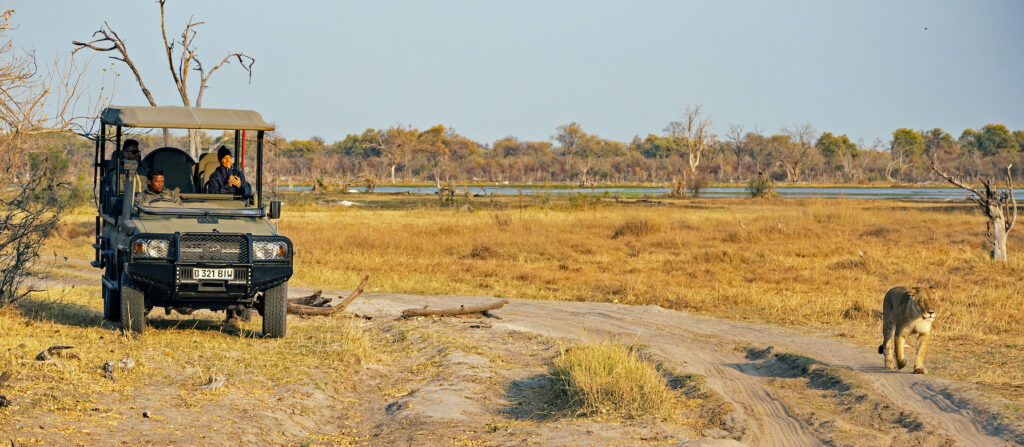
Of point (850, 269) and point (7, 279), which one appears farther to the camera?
point (850, 269)

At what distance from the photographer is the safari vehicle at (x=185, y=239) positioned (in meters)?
8.66

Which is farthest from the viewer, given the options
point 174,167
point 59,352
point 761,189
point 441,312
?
point 761,189

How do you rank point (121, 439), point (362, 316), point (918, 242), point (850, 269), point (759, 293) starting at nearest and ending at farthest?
point (121, 439) → point (362, 316) → point (759, 293) → point (850, 269) → point (918, 242)

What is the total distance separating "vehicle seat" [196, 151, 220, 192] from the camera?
10367 mm

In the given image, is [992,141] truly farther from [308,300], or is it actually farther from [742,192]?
[308,300]

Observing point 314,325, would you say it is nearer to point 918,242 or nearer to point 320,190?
point 918,242

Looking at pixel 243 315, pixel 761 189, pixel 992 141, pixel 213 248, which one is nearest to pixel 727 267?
pixel 243 315

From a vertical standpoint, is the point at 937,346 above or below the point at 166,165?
below

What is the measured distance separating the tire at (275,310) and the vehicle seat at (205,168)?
1.67 metres

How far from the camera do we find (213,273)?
8.73 m

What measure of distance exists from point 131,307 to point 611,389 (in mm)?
4870

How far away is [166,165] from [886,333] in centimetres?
795

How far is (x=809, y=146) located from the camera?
122688 millimetres

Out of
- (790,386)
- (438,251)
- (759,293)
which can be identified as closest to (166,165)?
(790,386)
